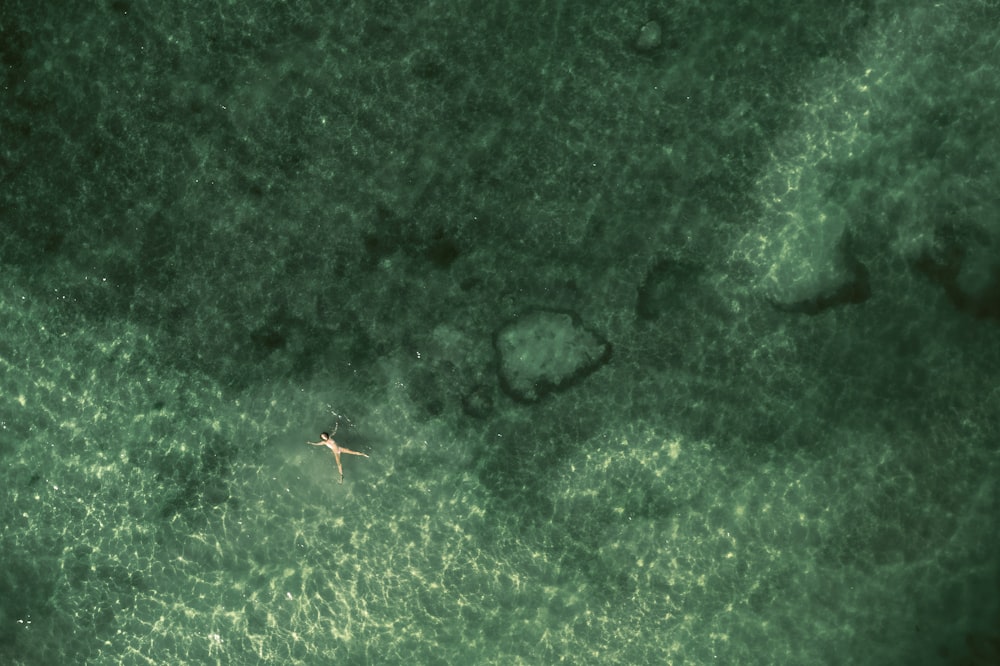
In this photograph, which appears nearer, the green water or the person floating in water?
the green water

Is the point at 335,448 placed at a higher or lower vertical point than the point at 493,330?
lower

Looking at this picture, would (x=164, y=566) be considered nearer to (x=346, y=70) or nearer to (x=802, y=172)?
(x=346, y=70)

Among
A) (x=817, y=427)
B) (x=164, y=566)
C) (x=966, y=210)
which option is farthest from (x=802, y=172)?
(x=164, y=566)

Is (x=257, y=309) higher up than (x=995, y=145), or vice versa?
(x=995, y=145)

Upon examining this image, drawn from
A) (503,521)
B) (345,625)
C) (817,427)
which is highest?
(817,427)

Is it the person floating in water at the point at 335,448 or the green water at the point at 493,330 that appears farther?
the person floating in water at the point at 335,448

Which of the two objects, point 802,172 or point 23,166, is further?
point 23,166

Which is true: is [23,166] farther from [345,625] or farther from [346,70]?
[345,625]
